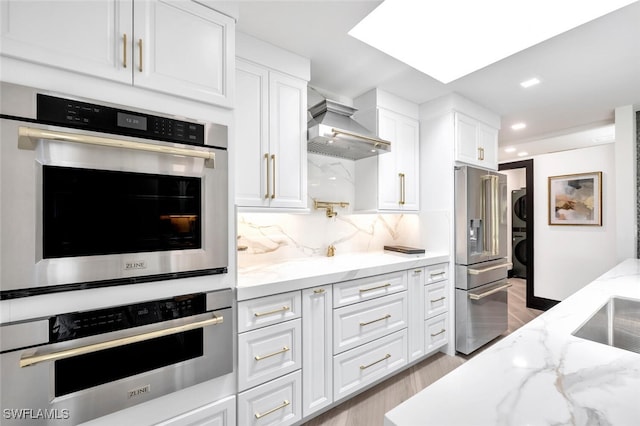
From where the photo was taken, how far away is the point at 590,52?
6.73ft

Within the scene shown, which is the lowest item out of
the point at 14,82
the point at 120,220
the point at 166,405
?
the point at 166,405

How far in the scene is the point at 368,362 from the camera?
2051 mm

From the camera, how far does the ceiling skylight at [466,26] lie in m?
1.64

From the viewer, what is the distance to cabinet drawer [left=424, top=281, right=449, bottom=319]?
8.28ft

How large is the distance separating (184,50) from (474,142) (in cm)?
279

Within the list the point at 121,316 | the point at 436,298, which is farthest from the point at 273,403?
the point at 436,298

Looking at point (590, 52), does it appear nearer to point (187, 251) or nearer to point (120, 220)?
point (187, 251)

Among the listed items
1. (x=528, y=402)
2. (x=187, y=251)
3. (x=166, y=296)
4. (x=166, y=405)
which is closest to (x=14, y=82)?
(x=187, y=251)

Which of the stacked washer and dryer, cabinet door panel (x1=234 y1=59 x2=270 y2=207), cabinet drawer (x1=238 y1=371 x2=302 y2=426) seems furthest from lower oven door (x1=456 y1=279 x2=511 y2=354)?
the stacked washer and dryer

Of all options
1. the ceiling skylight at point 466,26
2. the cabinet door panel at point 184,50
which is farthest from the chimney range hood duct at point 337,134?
the cabinet door panel at point 184,50

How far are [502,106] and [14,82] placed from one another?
3.77 metres

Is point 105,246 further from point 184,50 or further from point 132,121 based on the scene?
point 184,50

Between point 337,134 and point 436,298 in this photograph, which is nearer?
point 337,134

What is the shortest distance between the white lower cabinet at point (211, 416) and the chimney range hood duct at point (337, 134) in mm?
1705
